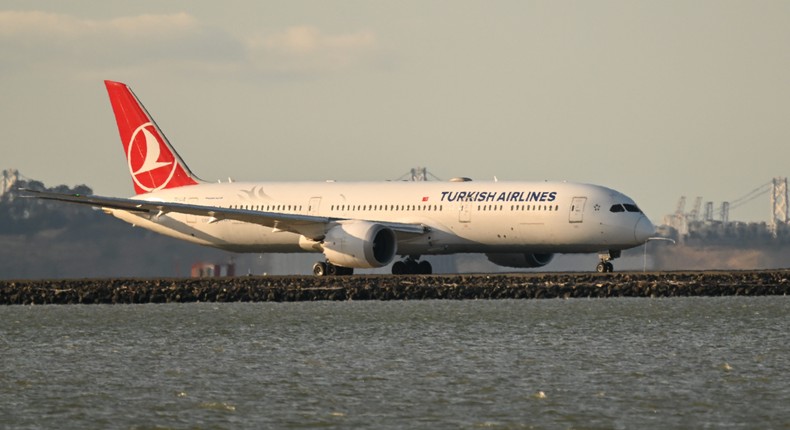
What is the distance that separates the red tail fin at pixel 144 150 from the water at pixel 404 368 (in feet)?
51.7

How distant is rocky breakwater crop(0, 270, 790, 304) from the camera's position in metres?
54.4

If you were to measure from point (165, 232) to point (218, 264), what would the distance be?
674 cm

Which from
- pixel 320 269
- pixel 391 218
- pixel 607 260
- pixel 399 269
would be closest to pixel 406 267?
pixel 399 269

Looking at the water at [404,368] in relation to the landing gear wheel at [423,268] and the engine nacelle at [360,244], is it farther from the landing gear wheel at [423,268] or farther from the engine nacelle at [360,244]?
the landing gear wheel at [423,268]

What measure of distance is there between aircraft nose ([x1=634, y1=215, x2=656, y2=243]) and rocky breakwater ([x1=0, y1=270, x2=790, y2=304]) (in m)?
1.64

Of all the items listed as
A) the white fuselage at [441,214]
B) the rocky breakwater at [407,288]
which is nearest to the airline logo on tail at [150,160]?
the white fuselage at [441,214]

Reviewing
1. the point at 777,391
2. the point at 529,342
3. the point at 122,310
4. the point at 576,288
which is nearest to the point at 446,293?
the point at 576,288

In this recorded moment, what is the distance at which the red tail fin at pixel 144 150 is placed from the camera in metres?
66.0

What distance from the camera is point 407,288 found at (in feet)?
179

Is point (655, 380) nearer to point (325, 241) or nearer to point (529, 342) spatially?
point (529, 342)

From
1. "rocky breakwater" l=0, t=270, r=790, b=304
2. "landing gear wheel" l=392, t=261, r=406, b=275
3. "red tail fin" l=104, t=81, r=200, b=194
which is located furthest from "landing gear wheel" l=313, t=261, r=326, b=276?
"red tail fin" l=104, t=81, r=200, b=194

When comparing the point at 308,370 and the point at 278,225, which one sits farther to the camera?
the point at 278,225

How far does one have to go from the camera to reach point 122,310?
54062 millimetres

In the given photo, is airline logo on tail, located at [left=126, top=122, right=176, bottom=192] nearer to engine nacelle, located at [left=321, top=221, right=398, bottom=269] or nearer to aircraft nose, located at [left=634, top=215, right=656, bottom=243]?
engine nacelle, located at [left=321, top=221, right=398, bottom=269]
